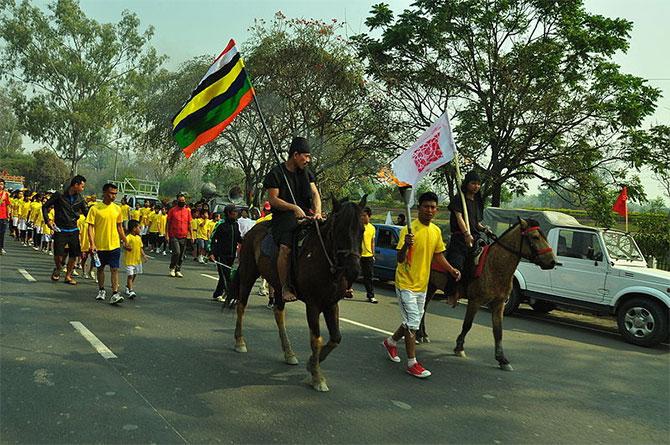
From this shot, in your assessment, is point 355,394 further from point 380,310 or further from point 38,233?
point 38,233

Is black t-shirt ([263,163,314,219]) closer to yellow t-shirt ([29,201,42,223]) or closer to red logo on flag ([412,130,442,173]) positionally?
red logo on flag ([412,130,442,173])

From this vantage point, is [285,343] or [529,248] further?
[529,248]

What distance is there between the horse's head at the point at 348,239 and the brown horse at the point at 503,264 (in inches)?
104

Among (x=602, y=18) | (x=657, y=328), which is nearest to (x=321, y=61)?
(x=602, y=18)

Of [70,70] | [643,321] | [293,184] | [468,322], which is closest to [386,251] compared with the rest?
[643,321]

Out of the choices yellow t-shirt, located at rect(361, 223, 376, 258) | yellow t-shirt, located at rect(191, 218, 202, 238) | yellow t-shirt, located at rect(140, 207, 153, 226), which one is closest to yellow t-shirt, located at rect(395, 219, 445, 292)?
yellow t-shirt, located at rect(361, 223, 376, 258)

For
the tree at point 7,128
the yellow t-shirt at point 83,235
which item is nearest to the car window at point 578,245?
the yellow t-shirt at point 83,235

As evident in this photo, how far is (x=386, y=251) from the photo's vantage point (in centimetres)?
1492

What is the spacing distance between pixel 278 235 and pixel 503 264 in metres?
3.09

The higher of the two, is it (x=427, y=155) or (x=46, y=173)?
(x=46, y=173)

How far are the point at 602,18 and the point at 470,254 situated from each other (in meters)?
12.3

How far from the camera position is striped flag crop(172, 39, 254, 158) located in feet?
23.4

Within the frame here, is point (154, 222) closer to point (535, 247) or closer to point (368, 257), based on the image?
point (368, 257)

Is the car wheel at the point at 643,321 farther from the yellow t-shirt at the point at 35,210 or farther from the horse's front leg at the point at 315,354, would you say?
the yellow t-shirt at the point at 35,210
